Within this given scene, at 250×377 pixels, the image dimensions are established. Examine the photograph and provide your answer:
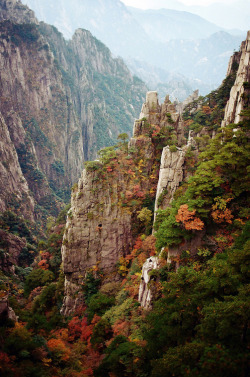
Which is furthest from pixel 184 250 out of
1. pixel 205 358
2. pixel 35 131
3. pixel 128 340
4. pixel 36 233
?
pixel 35 131

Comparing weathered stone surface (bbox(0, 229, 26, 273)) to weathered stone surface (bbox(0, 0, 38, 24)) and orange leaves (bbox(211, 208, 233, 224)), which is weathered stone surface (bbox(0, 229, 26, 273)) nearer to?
orange leaves (bbox(211, 208, 233, 224))

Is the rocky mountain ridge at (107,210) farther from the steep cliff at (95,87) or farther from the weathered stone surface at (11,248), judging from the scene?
the steep cliff at (95,87)

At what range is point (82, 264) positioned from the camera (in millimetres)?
27875

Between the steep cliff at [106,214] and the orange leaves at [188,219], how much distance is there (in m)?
9.66

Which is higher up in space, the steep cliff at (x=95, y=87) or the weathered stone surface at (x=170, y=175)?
the steep cliff at (x=95, y=87)

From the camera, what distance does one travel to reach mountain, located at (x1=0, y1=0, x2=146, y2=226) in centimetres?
7981

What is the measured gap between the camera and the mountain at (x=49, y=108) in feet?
262

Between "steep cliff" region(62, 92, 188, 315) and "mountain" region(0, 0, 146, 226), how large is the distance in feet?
145

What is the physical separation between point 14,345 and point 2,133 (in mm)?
68692

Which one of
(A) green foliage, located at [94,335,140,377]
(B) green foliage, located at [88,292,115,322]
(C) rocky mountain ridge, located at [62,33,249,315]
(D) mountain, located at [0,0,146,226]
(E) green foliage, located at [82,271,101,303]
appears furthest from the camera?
(D) mountain, located at [0,0,146,226]

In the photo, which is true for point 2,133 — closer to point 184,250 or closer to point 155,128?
point 155,128

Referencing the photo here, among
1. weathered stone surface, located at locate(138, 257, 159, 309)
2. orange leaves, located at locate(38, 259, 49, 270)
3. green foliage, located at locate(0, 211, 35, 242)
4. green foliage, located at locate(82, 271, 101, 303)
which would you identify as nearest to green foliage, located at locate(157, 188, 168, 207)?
weathered stone surface, located at locate(138, 257, 159, 309)

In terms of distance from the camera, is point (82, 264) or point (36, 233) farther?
point (36, 233)

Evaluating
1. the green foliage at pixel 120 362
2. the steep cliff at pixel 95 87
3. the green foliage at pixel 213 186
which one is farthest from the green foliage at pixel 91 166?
the steep cliff at pixel 95 87
